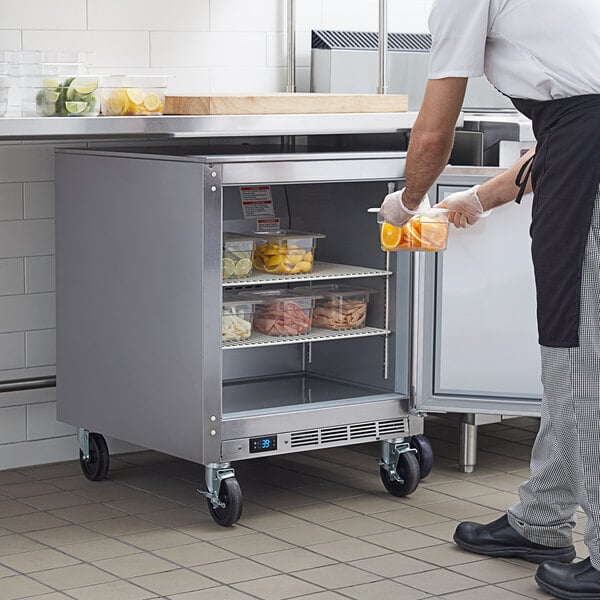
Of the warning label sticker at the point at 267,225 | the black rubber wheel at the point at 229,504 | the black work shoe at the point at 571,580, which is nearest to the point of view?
the black work shoe at the point at 571,580

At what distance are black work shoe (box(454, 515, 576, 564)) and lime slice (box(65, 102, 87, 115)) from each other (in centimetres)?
159

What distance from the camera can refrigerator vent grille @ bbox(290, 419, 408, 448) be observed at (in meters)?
4.14

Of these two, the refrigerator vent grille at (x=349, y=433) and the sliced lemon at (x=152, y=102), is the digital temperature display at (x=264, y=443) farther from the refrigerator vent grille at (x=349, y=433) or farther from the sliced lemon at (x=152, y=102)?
the sliced lemon at (x=152, y=102)

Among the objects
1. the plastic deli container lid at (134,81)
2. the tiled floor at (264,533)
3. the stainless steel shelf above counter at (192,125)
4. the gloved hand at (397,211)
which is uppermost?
the plastic deli container lid at (134,81)

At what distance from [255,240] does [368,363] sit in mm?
631

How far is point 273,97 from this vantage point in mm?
4062

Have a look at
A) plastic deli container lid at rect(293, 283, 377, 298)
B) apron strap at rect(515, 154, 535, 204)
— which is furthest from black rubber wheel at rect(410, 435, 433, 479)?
apron strap at rect(515, 154, 535, 204)

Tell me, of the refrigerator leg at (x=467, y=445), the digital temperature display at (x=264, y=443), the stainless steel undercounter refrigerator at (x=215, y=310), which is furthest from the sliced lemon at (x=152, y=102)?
the refrigerator leg at (x=467, y=445)

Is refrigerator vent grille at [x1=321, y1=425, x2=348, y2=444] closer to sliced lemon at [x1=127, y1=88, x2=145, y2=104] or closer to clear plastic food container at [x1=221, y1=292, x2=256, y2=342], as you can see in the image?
clear plastic food container at [x1=221, y1=292, x2=256, y2=342]

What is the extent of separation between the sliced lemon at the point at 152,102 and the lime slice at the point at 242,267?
1.80 ft

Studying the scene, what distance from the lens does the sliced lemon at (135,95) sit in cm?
393

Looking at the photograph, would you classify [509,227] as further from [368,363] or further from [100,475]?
[100,475]

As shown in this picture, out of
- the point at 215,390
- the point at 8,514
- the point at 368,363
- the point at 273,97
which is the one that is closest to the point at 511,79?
the point at 273,97

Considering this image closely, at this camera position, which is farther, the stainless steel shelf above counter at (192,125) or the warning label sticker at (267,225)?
the warning label sticker at (267,225)
